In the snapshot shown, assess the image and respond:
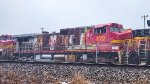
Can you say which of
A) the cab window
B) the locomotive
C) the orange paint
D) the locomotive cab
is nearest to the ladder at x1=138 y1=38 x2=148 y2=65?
the locomotive

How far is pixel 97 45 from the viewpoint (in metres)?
23.9

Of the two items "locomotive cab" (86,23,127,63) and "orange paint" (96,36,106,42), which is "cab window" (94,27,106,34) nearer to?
"locomotive cab" (86,23,127,63)

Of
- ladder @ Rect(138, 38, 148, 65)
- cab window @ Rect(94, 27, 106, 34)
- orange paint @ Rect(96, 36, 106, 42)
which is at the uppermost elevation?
cab window @ Rect(94, 27, 106, 34)

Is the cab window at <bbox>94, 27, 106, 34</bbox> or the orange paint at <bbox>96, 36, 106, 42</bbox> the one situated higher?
the cab window at <bbox>94, 27, 106, 34</bbox>

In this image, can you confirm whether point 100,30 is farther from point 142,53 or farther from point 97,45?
point 142,53

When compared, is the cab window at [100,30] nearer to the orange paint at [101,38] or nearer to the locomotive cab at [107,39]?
the locomotive cab at [107,39]

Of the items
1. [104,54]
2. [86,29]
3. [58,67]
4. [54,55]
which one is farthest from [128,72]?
[54,55]

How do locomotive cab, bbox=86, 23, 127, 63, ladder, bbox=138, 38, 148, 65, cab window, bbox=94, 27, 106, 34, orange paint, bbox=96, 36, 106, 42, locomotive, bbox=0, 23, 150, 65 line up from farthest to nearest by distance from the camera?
cab window, bbox=94, 27, 106, 34 < orange paint, bbox=96, 36, 106, 42 < locomotive cab, bbox=86, 23, 127, 63 < locomotive, bbox=0, 23, 150, 65 < ladder, bbox=138, 38, 148, 65

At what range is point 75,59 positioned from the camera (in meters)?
25.8

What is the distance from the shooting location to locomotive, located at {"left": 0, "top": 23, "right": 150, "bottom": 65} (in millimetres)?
21172

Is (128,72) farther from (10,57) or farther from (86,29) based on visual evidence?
(10,57)

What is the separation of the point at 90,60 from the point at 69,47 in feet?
10.6

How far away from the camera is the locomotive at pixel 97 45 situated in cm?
2117

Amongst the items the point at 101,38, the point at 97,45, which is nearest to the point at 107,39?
the point at 101,38
